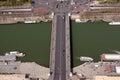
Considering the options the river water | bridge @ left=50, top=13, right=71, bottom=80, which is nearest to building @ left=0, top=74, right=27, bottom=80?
bridge @ left=50, top=13, right=71, bottom=80

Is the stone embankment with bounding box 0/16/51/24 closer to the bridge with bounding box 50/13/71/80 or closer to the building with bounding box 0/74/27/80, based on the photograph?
the bridge with bounding box 50/13/71/80

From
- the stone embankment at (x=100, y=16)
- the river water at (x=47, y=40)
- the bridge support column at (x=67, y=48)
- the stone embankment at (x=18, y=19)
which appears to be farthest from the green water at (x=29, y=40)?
the stone embankment at (x=100, y=16)

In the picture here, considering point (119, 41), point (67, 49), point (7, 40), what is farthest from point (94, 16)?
point (7, 40)

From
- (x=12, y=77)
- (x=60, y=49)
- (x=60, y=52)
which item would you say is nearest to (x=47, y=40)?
(x=60, y=49)

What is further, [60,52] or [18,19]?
[18,19]

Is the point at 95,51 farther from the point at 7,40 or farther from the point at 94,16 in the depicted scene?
the point at 7,40

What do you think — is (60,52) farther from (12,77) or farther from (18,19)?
(18,19)

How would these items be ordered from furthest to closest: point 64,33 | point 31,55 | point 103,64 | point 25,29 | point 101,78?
point 25,29, point 64,33, point 31,55, point 103,64, point 101,78
